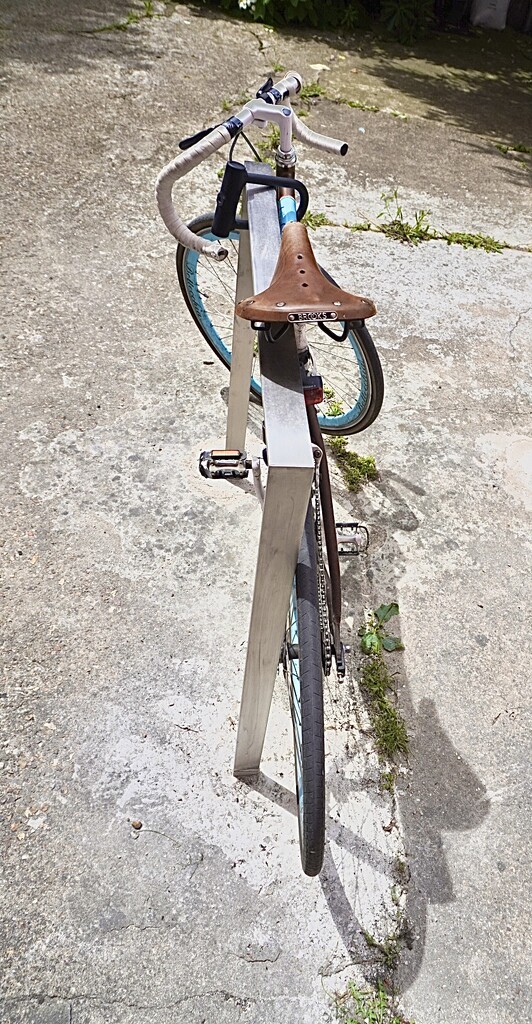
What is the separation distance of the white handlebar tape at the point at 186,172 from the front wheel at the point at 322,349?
0.46 meters

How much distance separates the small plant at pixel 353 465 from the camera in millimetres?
2680

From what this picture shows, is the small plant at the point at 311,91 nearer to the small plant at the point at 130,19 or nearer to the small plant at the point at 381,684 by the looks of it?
the small plant at the point at 130,19

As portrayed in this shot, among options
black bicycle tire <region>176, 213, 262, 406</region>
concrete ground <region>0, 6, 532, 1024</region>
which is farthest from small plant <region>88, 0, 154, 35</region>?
black bicycle tire <region>176, 213, 262, 406</region>

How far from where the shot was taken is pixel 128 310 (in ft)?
10.6

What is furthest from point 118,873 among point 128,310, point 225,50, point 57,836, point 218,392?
point 225,50

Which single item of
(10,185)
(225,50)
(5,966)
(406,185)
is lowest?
(5,966)

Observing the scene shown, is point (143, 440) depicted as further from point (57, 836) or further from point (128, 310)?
point (57, 836)

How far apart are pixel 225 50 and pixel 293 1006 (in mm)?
5902

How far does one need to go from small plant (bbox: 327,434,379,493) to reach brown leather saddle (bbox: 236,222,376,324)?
1256 mm

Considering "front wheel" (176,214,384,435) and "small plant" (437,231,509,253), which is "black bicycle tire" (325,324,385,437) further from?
"small plant" (437,231,509,253)

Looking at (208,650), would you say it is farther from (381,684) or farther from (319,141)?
(319,141)

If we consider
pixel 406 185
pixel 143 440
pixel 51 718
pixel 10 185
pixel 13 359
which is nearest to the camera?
pixel 51 718

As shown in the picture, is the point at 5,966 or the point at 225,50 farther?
the point at 225,50

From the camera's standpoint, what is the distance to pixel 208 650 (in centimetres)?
215
